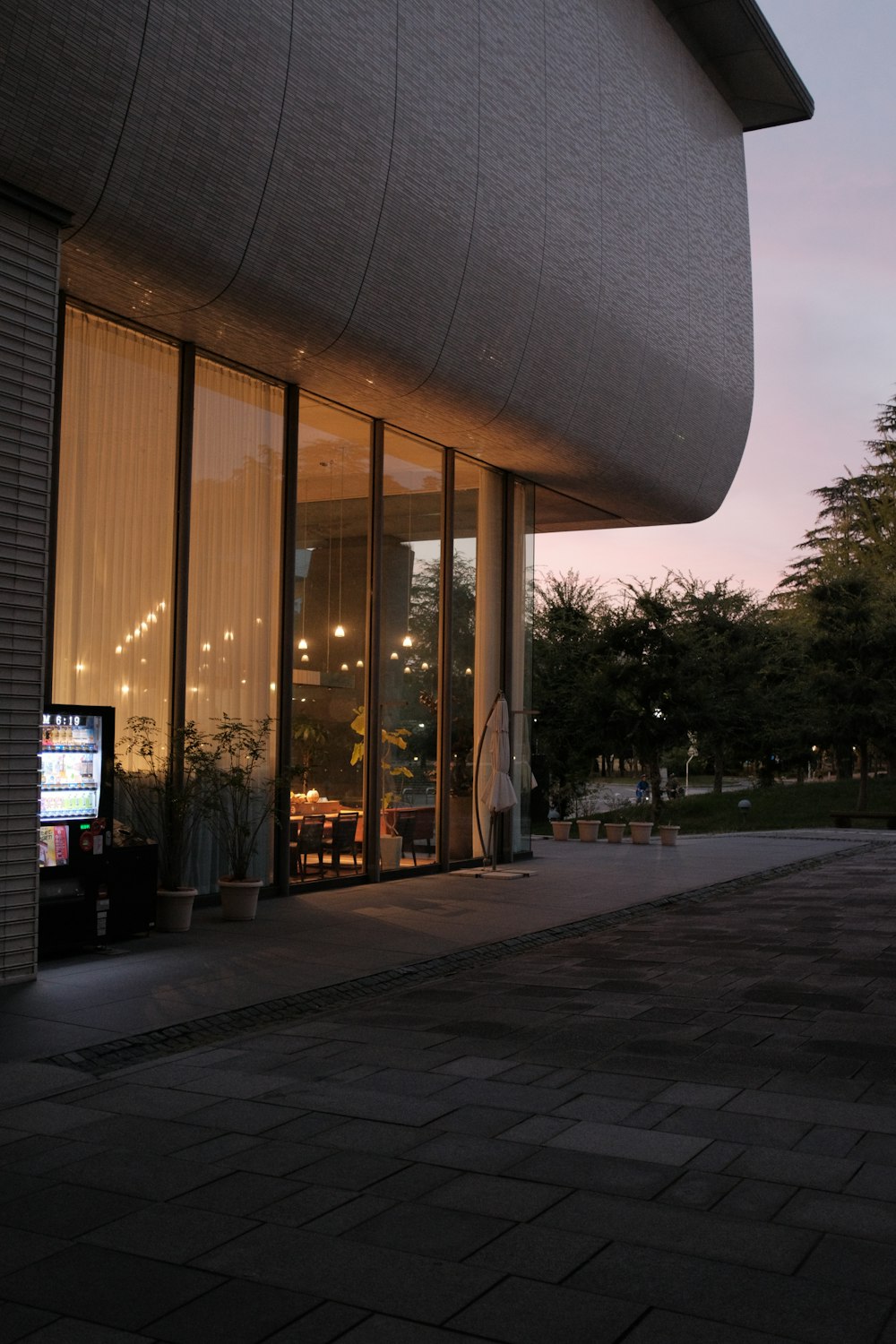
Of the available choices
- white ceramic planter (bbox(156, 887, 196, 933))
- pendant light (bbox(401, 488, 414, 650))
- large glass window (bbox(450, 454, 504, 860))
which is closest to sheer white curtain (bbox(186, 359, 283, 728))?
white ceramic planter (bbox(156, 887, 196, 933))

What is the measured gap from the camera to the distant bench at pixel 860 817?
30.9 meters

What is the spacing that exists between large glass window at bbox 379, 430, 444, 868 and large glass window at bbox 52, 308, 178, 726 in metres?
4.03

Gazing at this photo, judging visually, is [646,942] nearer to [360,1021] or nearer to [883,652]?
[360,1021]

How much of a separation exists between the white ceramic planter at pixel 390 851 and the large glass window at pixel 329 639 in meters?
0.63

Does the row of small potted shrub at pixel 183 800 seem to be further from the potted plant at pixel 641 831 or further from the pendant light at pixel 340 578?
the potted plant at pixel 641 831

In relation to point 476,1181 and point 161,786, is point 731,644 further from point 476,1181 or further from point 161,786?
point 476,1181

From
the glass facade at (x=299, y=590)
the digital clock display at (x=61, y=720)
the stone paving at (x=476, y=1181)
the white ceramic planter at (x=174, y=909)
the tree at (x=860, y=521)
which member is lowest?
the stone paving at (x=476, y=1181)

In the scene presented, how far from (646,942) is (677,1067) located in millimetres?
4576

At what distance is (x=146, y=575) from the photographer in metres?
12.2

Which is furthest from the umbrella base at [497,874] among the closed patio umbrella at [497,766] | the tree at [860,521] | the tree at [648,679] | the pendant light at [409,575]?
the tree at [860,521]

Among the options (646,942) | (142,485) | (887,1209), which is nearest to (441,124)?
(142,485)

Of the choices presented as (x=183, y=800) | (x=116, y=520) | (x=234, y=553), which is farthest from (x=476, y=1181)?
(x=234, y=553)

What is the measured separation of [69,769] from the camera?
1005cm

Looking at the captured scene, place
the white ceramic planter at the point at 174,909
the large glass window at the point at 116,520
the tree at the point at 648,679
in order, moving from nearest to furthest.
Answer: the large glass window at the point at 116,520
the white ceramic planter at the point at 174,909
the tree at the point at 648,679
